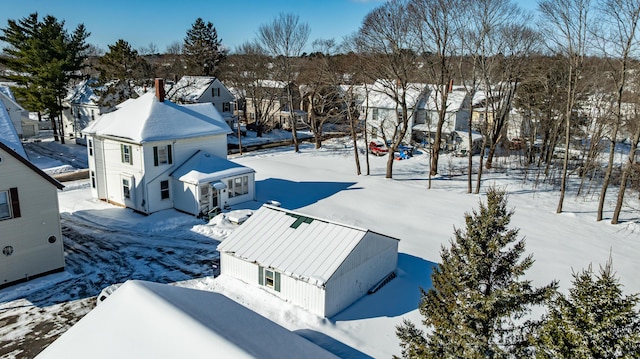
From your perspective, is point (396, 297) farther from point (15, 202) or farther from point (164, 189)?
point (164, 189)

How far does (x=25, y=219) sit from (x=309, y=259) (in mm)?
11678

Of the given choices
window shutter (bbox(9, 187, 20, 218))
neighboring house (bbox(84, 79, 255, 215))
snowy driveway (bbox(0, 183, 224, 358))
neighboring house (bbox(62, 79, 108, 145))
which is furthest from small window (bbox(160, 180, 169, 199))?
neighboring house (bbox(62, 79, 108, 145))

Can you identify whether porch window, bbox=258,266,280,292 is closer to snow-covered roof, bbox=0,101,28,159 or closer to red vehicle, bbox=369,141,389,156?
snow-covered roof, bbox=0,101,28,159

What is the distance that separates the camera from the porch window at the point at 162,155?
26797 millimetres

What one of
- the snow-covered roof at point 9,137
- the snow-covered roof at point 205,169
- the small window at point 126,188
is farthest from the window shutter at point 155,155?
the snow-covered roof at point 9,137

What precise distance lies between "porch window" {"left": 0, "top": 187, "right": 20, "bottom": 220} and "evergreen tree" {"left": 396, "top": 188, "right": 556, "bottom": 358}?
1617cm

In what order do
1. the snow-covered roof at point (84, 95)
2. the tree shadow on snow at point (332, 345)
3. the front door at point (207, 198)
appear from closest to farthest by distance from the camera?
the tree shadow on snow at point (332, 345)
the front door at point (207, 198)
the snow-covered roof at point (84, 95)

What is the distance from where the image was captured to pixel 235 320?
11453 mm

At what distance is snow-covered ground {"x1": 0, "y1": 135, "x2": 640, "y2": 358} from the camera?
15633 mm

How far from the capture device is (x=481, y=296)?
9.69 m

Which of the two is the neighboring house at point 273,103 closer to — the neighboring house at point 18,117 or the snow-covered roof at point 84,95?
the snow-covered roof at point 84,95

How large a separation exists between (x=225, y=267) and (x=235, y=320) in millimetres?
7143

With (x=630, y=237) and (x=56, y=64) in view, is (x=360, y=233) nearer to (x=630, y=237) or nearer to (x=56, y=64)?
(x=630, y=237)

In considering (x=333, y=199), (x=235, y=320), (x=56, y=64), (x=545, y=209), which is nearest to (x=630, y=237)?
(x=545, y=209)
